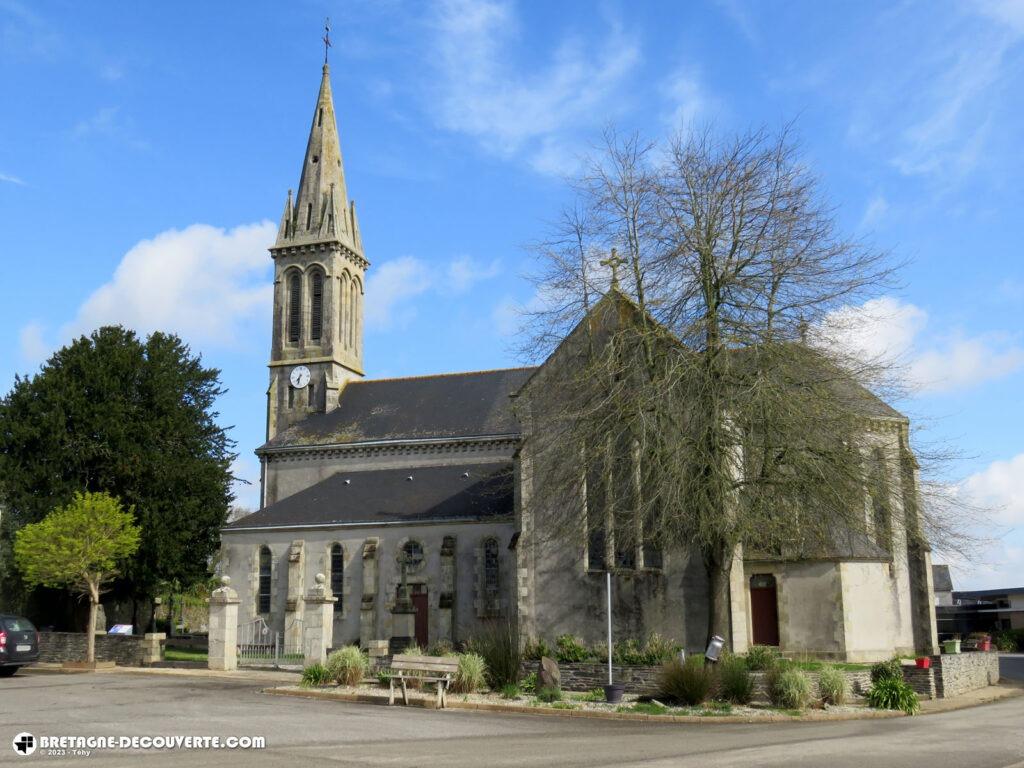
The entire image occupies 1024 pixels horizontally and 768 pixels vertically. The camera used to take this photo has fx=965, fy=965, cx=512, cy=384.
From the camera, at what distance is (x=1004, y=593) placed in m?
72.3

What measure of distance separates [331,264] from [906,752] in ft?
142

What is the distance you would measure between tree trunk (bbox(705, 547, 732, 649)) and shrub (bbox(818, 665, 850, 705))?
131 inches

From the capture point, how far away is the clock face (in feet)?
165

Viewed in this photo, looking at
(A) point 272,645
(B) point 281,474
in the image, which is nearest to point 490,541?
(A) point 272,645

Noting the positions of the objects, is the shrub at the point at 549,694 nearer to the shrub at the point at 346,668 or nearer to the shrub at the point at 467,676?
the shrub at the point at 467,676

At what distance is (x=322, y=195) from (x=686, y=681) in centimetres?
4071

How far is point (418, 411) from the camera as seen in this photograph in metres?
46.5

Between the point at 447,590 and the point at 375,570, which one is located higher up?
the point at 375,570

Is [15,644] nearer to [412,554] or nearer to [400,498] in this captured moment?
[412,554]

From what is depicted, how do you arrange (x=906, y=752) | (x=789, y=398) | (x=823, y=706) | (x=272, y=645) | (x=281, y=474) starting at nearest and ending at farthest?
1. (x=906, y=752)
2. (x=823, y=706)
3. (x=789, y=398)
4. (x=272, y=645)
5. (x=281, y=474)

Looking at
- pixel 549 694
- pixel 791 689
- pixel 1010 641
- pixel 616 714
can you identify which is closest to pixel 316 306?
pixel 549 694

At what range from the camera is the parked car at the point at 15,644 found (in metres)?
25.0

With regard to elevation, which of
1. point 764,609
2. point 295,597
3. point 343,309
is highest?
point 343,309

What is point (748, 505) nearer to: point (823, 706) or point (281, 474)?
point (823, 706)
